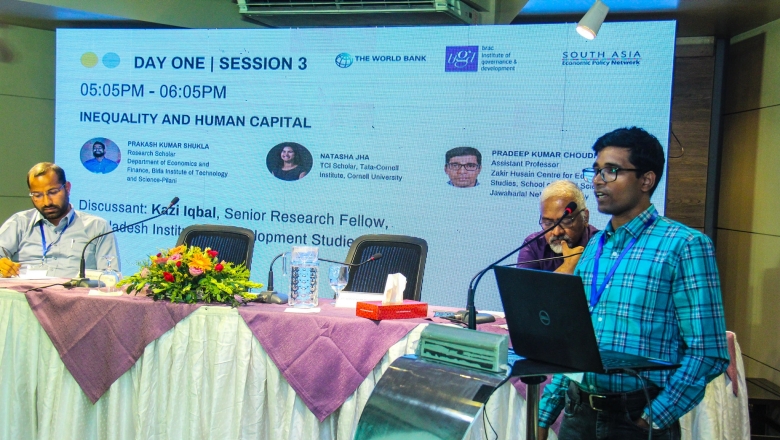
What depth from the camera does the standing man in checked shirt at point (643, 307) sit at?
177cm

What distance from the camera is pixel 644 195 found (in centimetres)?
196

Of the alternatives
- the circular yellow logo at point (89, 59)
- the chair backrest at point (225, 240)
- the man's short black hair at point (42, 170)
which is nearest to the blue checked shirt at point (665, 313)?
the chair backrest at point (225, 240)

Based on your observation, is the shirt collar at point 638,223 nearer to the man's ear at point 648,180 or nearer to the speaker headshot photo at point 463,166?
the man's ear at point 648,180

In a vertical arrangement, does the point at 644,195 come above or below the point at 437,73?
below

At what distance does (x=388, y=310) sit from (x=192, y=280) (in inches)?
32.2

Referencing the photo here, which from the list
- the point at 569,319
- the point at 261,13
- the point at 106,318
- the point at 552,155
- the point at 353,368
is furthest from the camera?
the point at 261,13

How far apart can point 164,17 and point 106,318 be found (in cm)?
352

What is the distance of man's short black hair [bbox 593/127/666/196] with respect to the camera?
1939mm

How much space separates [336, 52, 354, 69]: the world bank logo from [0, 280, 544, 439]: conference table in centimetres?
262

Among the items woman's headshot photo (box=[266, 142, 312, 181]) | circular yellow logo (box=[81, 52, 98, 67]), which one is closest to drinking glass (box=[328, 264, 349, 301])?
woman's headshot photo (box=[266, 142, 312, 181])

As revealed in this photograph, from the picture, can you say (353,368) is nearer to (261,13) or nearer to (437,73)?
(437,73)

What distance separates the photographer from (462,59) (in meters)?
5.14

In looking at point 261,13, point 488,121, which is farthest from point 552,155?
point 261,13

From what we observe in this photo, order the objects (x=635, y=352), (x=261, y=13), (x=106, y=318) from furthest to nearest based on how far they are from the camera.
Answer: (x=261, y=13), (x=106, y=318), (x=635, y=352)
